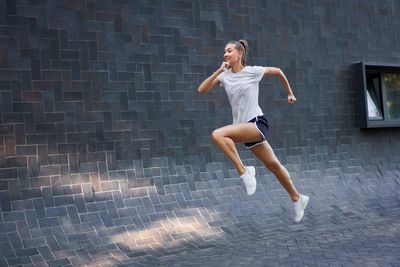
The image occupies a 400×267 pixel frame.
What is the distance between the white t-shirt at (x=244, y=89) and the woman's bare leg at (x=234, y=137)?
0.19m

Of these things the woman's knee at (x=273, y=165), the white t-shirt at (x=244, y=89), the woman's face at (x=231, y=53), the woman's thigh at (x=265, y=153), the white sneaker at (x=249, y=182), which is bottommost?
the white sneaker at (x=249, y=182)

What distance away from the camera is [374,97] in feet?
45.0

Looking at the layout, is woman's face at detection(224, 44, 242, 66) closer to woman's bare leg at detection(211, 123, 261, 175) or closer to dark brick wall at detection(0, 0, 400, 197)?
woman's bare leg at detection(211, 123, 261, 175)

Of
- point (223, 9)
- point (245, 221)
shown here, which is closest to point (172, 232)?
point (245, 221)

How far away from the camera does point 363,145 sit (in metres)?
12.9

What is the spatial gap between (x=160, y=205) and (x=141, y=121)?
145 centimetres

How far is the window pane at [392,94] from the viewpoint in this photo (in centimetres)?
1380

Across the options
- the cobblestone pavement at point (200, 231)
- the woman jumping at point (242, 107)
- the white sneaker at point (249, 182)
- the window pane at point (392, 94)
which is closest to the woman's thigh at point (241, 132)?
the woman jumping at point (242, 107)

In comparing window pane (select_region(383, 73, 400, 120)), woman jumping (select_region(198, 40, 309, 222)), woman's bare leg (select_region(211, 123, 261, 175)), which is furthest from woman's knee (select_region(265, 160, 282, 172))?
window pane (select_region(383, 73, 400, 120))

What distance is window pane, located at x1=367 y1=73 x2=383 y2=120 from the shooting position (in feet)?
44.4

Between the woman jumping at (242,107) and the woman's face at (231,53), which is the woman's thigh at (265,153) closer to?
the woman jumping at (242,107)

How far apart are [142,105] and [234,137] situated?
3.92 metres

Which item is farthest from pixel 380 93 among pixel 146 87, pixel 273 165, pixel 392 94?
pixel 273 165

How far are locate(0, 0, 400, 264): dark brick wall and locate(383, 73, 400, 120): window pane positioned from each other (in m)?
1.55
